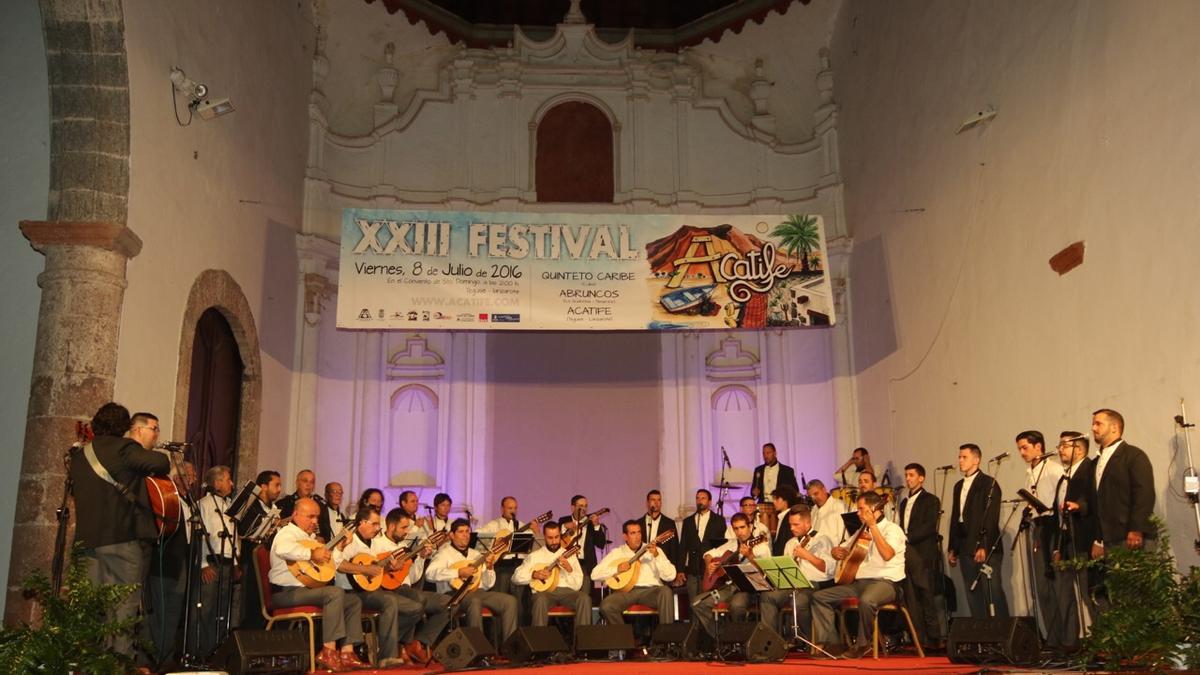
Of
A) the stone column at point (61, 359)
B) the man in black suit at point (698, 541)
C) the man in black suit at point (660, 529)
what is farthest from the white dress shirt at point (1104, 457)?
the stone column at point (61, 359)

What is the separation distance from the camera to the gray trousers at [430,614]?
9.24 meters

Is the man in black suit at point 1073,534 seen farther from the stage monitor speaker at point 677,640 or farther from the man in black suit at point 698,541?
the man in black suit at point 698,541

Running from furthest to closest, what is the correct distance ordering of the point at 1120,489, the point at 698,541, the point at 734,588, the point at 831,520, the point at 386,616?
the point at 698,541 → the point at 831,520 → the point at 734,588 → the point at 386,616 → the point at 1120,489

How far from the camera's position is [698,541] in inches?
442

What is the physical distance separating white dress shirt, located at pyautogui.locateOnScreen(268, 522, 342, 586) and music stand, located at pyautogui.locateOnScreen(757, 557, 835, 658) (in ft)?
11.6

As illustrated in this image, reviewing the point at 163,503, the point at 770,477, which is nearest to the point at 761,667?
the point at 163,503

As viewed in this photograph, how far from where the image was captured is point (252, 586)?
884 centimetres

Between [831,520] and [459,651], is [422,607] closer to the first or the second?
[459,651]

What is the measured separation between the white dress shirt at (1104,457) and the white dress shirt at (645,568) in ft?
13.0

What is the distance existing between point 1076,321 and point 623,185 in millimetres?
7446

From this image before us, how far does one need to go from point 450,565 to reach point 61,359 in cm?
367

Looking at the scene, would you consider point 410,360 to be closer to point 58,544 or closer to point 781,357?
point 781,357

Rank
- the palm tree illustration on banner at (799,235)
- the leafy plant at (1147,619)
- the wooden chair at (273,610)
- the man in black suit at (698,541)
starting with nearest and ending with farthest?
the leafy plant at (1147,619) → the wooden chair at (273,610) → the man in black suit at (698,541) → the palm tree illustration on banner at (799,235)

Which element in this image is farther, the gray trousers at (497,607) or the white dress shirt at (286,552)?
the gray trousers at (497,607)
